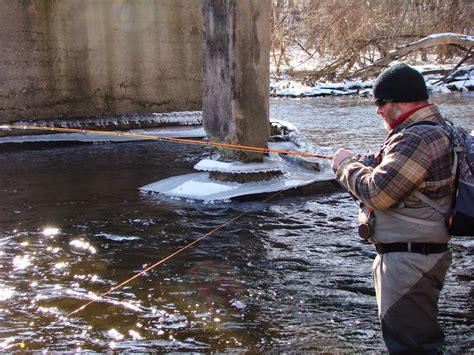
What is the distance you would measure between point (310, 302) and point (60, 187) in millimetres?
5882

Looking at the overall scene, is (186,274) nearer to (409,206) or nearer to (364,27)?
(409,206)

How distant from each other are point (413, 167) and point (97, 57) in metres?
12.6

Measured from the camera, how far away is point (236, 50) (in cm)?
855

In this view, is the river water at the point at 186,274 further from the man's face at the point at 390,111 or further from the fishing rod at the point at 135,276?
the man's face at the point at 390,111

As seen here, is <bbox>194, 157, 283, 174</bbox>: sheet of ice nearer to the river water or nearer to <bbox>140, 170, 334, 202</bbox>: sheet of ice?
<bbox>140, 170, 334, 202</bbox>: sheet of ice

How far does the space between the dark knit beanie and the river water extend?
5.81 feet

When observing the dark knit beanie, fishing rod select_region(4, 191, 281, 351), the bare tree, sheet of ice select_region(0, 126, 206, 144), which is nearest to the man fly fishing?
the dark knit beanie

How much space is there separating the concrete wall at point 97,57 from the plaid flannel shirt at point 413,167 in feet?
39.6

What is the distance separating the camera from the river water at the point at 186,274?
168 inches

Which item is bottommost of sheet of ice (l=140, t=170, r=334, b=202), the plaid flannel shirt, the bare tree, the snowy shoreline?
sheet of ice (l=140, t=170, r=334, b=202)

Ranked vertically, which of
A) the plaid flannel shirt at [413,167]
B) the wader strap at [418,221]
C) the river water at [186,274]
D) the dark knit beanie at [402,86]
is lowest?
the river water at [186,274]

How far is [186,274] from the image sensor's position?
5590mm

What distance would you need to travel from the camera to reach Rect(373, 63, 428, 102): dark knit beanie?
3188 mm

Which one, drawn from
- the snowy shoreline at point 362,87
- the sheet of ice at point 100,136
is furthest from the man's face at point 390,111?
the snowy shoreline at point 362,87
